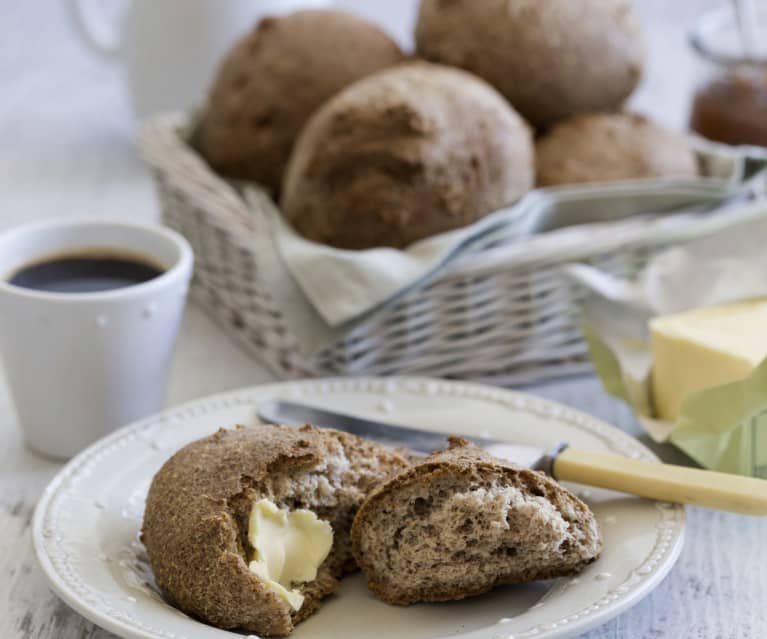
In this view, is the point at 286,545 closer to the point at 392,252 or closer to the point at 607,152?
the point at 392,252

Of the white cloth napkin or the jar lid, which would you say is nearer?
the white cloth napkin

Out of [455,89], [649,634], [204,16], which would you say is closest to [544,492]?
[649,634]

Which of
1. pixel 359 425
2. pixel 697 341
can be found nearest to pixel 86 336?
pixel 359 425

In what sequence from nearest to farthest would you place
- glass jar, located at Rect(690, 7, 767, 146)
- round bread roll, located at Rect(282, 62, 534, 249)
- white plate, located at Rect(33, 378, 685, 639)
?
white plate, located at Rect(33, 378, 685, 639) < round bread roll, located at Rect(282, 62, 534, 249) < glass jar, located at Rect(690, 7, 767, 146)

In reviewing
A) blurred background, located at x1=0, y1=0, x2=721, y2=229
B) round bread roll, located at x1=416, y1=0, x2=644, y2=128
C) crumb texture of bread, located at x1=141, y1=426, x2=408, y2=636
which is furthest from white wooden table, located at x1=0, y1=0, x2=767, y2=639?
round bread roll, located at x1=416, y1=0, x2=644, y2=128

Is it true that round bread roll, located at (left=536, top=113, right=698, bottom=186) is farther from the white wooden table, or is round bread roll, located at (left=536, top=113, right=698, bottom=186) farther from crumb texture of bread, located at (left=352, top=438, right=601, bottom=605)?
crumb texture of bread, located at (left=352, top=438, right=601, bottom=605)

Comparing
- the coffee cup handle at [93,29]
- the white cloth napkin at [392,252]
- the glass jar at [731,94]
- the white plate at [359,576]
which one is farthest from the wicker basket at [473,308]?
the coffee cup handle at [93,29]

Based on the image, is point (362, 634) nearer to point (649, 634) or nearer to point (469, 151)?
point (649, 634)
